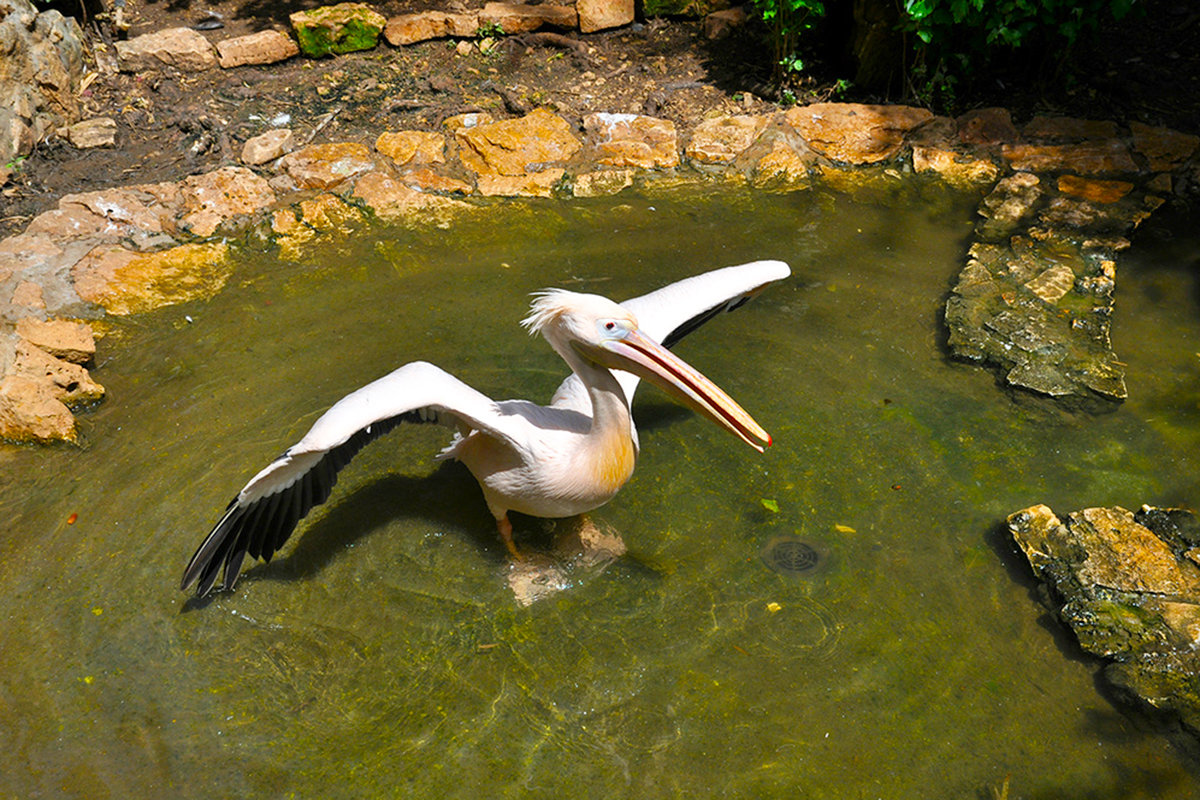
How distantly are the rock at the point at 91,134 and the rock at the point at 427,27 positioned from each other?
2.00 meters

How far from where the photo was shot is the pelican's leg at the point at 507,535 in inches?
127

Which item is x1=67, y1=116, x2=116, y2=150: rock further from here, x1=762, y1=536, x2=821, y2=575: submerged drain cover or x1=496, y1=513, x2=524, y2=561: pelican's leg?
x1=762, y1=536, x2=821, y2=575: submerged drain cover

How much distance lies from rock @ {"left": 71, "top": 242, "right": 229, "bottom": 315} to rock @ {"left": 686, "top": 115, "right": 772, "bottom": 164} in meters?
2.78

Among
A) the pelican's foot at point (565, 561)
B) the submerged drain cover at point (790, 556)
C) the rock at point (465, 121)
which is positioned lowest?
the pelican's foot at point (565, 561)

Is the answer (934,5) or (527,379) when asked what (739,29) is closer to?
(934,5)

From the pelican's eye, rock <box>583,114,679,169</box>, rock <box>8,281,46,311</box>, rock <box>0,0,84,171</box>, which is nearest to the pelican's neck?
the pelican's eye

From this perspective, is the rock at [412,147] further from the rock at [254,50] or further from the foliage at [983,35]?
the foliage at [983,35]

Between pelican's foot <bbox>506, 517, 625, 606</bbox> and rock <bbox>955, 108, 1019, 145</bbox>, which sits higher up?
rock <bbox>955, 108, 1019, 145</bbox>

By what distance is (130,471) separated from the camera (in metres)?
3.49

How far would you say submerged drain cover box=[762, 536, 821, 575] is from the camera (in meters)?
3.12

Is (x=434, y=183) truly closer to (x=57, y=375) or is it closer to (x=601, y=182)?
(x=601, y=182)

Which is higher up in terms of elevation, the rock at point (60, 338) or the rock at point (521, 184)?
the rock at point (521, 184)

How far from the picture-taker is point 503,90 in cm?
573

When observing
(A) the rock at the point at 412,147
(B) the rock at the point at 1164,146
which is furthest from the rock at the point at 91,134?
(B) the rock at the point at 1164,146
